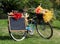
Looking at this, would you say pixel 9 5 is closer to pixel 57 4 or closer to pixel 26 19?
pixel 57 4

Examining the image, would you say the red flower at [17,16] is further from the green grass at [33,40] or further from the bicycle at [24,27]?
the green grass at [33,40]

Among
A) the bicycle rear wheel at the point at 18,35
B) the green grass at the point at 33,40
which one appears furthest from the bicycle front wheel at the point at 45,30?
the bicycle rear wheel at the point at 18,35

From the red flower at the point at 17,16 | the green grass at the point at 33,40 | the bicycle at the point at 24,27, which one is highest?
the red flower at the point at 17,16

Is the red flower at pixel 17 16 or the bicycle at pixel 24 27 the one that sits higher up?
the red flower at pixel 17 16

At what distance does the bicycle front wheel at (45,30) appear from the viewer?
9141 millimetres

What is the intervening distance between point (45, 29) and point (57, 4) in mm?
5830

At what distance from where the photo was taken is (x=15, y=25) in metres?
8.80

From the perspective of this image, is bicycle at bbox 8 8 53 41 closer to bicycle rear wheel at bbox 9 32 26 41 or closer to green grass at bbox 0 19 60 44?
bicycle rear wheel at bbox 9 32 26 41

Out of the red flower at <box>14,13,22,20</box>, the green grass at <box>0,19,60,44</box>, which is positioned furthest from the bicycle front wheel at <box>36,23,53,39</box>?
the red flower at <box>14,13,22,20</box>

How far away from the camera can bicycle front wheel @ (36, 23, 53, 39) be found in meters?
9.14

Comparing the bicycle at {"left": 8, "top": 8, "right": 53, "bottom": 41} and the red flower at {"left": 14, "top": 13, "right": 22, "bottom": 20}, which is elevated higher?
the red flower at {"left": 14, "top": 13, "right": 22, "bottom": 20}

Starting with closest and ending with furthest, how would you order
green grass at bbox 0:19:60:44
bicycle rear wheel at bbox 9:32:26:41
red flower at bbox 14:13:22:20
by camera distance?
green grass at bbox 0:19:60:44, red flower at bbox 14:13:22:20, bicycle rear wheel at bbox 9:32:26:41

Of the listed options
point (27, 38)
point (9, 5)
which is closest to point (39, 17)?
point (27, 38)

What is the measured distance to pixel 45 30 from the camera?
9422 millimetres
